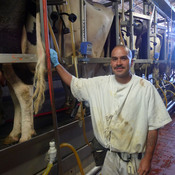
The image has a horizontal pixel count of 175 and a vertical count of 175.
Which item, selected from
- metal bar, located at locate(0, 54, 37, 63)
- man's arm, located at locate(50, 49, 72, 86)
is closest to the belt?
man's arm, located at locate(50, 49, 72, 86)

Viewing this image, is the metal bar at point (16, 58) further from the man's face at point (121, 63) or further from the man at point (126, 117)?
the man's face at point (121, 63)

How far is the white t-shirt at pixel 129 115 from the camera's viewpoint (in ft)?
3.89

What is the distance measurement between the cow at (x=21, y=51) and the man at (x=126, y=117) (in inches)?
9.7

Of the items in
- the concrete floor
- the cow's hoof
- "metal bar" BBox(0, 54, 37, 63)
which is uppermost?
"metal bar" BBox(0, 54, 37, 63)

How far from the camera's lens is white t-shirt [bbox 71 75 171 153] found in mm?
1187

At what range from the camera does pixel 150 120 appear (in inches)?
46.8

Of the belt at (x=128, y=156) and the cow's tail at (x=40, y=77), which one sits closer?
the cow's tail at (x=40, y=77)

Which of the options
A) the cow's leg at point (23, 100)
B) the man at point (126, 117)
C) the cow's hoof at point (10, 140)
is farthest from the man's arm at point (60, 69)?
the cow's hoof at point (10, 140)

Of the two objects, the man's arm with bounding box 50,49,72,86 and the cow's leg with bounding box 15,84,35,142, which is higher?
the man's arm with bounding box 50,49,72,86

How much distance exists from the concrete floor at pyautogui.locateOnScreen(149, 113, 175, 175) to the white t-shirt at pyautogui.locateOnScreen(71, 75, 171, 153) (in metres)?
1.02

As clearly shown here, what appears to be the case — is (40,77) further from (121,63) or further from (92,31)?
(92,31)

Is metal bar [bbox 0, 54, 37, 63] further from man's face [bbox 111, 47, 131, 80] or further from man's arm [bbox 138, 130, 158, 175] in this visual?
man's arm [bbox 138, 130, 158, 175]

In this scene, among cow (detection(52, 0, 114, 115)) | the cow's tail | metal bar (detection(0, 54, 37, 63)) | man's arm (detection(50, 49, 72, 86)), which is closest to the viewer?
metal bar (detection(0, 54, 37, 63))

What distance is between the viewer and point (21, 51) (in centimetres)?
131
